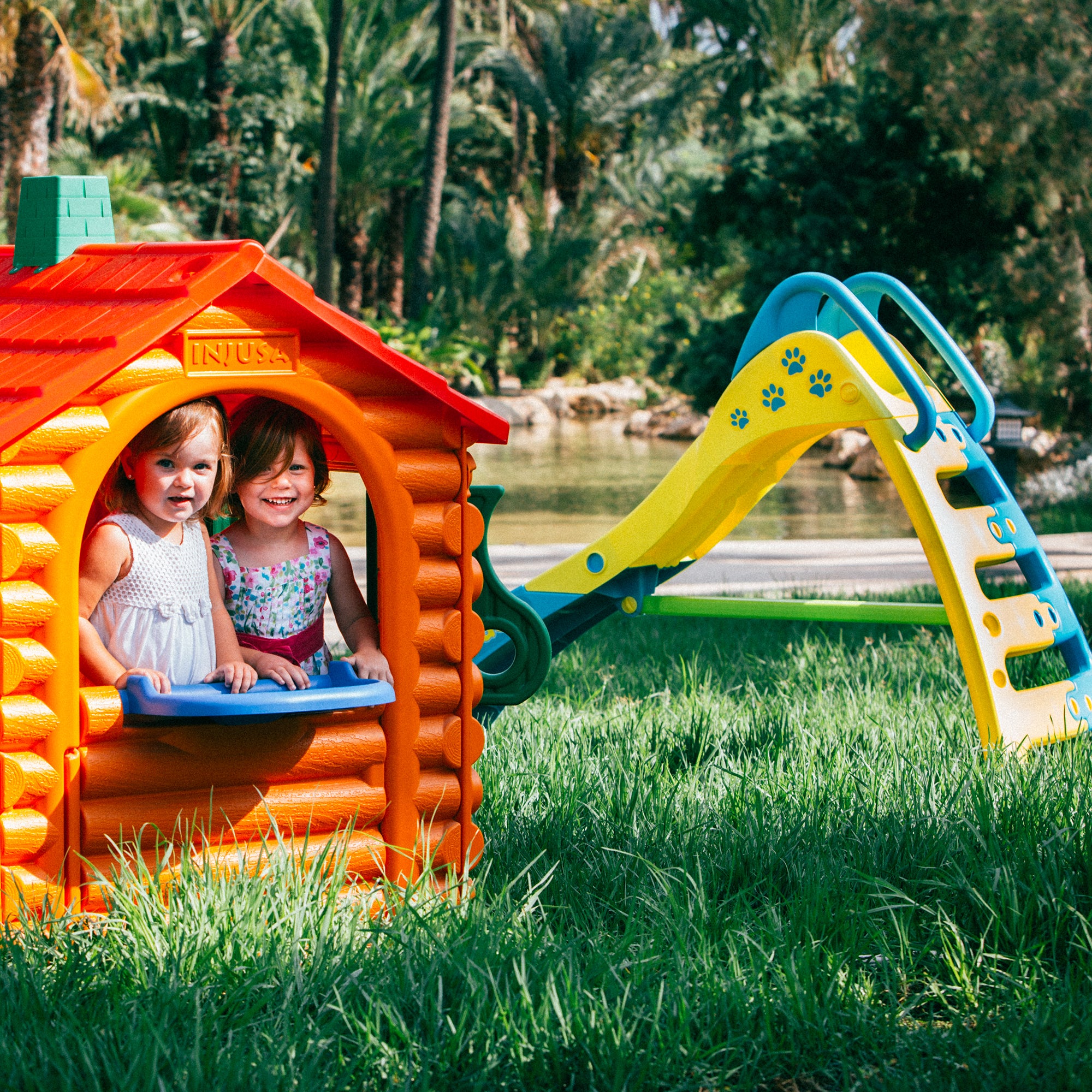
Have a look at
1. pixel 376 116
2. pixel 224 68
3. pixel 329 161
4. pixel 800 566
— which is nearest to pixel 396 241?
pixel 376 116

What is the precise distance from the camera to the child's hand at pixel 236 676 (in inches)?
107

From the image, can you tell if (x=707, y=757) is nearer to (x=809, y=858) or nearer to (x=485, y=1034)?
(x=809, y=858)

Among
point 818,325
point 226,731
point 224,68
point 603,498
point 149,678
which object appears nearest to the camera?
point 149,678

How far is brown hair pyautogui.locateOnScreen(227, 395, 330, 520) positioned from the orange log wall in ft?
0.76

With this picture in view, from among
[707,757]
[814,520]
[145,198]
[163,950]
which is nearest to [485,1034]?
[163,950]

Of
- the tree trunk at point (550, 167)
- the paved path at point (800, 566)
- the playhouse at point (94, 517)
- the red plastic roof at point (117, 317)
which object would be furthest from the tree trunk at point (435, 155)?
the red plastic roof at point (117, 317)

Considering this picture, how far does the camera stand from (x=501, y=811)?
3400 mm

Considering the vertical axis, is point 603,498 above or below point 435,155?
below

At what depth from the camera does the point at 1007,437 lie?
434 inches

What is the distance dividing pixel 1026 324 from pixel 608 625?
35.0 feet

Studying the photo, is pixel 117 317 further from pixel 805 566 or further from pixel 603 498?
pixel 603 498

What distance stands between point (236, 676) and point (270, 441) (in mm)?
595

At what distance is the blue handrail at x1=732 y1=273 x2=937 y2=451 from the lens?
141 inches

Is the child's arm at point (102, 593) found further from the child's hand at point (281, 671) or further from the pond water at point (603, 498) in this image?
the pond water at point (603, 498)
